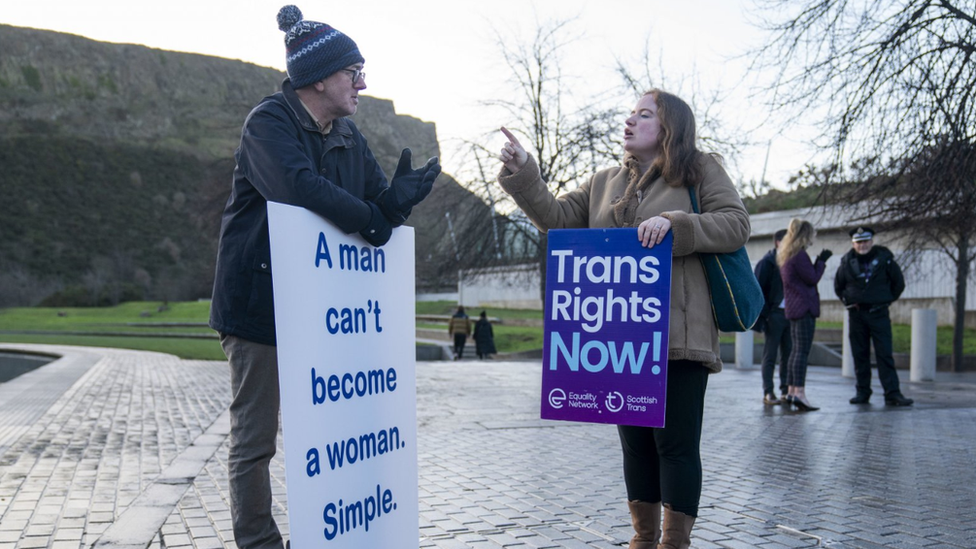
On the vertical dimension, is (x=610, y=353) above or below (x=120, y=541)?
above

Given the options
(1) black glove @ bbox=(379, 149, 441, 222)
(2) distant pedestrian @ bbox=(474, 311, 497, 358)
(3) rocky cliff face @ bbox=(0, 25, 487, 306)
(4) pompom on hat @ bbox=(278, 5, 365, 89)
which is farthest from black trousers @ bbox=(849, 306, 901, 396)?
(3) rocky cliff face @ bbox=(0, 25, 487, 306)

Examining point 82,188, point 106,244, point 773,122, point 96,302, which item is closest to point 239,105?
point 773,122

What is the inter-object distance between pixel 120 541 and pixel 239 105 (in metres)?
32.3

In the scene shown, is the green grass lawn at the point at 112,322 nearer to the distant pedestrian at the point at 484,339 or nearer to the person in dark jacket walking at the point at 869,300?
the distant pedestrian at the point at 484,339

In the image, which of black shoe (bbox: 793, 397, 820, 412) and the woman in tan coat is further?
black shoe (bbox: 793, 397, 820, 412)

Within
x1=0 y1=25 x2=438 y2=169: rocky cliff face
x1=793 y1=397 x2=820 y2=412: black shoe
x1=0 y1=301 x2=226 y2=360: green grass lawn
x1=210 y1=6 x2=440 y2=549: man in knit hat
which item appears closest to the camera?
x1=210 y1=6 x2=440 y2=549: man in knit hat

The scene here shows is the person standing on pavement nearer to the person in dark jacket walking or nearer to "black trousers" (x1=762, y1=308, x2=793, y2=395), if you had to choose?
"black trousers" (x1=762, y1=308, x2=793, y2=395)

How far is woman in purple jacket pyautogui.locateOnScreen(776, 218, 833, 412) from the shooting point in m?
8.93

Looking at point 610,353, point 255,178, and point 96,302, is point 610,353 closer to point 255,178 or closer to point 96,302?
point 255,178

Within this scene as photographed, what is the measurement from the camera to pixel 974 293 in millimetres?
25984

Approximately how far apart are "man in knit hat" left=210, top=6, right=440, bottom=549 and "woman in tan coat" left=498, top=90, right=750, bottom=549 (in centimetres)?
71

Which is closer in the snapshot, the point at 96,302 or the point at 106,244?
the point at 96,302

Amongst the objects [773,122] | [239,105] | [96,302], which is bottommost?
[96,302]

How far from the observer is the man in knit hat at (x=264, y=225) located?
Result: 2867 mm
